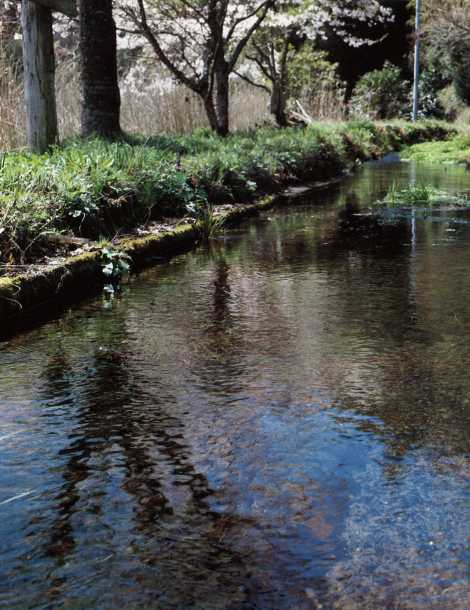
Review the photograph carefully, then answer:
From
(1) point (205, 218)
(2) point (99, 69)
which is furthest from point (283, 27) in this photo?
(1) point (205, 218)

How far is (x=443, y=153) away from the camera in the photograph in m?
20.8

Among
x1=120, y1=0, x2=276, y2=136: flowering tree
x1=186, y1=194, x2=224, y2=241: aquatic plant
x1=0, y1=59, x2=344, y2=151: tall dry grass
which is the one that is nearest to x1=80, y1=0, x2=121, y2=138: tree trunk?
x1=0, y1=59, x2=344, y2=151: tall dry grass

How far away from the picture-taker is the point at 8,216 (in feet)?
16.7

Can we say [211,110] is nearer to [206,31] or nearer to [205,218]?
[206,31]

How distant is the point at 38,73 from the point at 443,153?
14.4 m

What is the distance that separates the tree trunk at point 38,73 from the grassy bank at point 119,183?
40 centimetres

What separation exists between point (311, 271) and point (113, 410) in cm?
319

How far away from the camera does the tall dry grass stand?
30.2 ft

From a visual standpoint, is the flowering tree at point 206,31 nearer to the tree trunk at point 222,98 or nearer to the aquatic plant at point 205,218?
the tree trunk at point 222,98

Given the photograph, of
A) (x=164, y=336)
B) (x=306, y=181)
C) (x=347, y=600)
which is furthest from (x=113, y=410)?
(x=306, y=181)

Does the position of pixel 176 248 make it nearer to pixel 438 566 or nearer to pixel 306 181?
pixel 438 566

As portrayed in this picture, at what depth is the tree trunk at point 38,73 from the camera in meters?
8.56

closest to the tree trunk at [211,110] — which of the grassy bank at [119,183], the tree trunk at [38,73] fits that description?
the grassy bank at [119,183]

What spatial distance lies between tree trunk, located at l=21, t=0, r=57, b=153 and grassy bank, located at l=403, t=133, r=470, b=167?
1169cm
